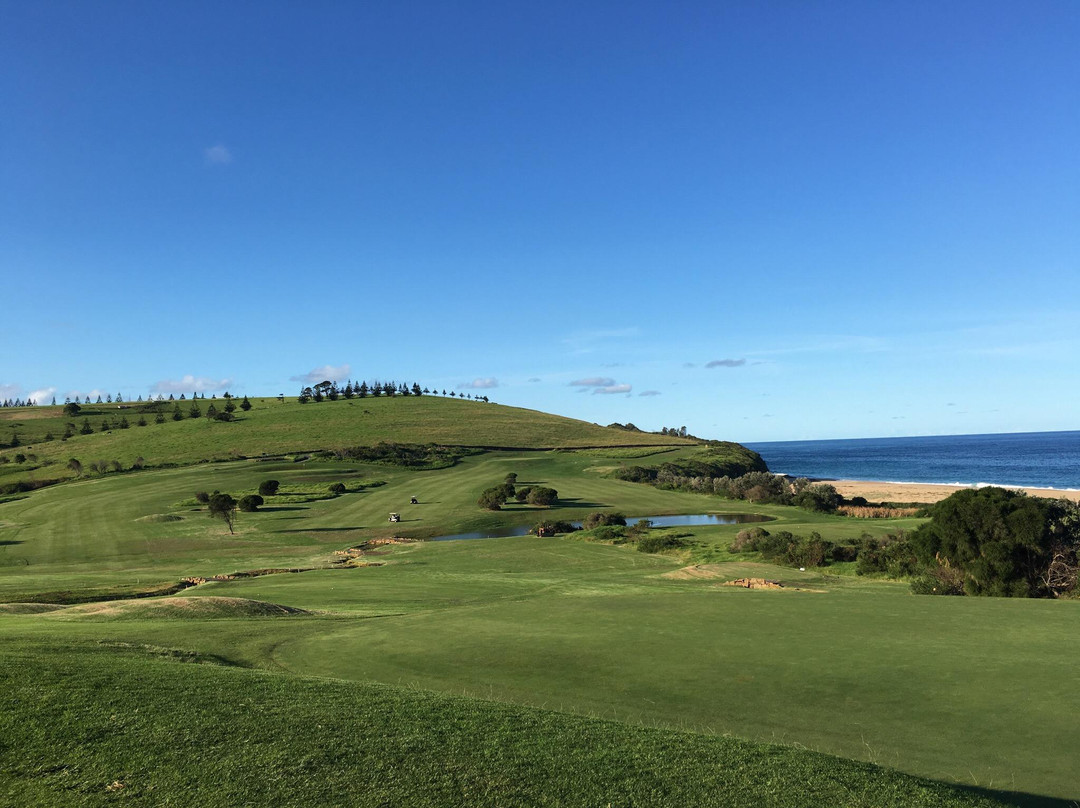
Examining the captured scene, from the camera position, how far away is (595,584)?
36.3 m

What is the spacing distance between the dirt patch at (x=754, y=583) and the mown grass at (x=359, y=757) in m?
22.7

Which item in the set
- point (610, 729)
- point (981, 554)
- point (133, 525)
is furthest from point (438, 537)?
point (610, 729)

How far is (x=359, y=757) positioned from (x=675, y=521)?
65.2 metres

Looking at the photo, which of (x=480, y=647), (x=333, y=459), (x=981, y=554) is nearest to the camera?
(x=480, y=647)

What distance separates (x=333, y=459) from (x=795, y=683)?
348 feet

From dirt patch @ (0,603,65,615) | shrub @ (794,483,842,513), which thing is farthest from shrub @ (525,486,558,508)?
dirt patch @ (0,603,65,615)

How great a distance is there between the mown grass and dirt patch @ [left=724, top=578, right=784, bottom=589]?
22666 millimetres

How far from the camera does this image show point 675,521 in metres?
72.9

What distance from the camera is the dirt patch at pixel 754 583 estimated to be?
109 feet

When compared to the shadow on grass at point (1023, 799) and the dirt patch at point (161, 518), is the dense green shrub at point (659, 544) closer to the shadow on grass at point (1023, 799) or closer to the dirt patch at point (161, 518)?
the shadow on grass at point (1023, 799)

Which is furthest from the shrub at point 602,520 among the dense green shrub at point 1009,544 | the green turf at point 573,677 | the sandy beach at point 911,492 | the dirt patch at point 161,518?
the sandy beach at point 911,492

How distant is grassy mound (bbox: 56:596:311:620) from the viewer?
25125 millimetres

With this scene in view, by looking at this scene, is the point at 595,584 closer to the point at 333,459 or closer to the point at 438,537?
the point at 438,537

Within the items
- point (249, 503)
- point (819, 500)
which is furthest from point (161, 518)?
point (819, 500)
